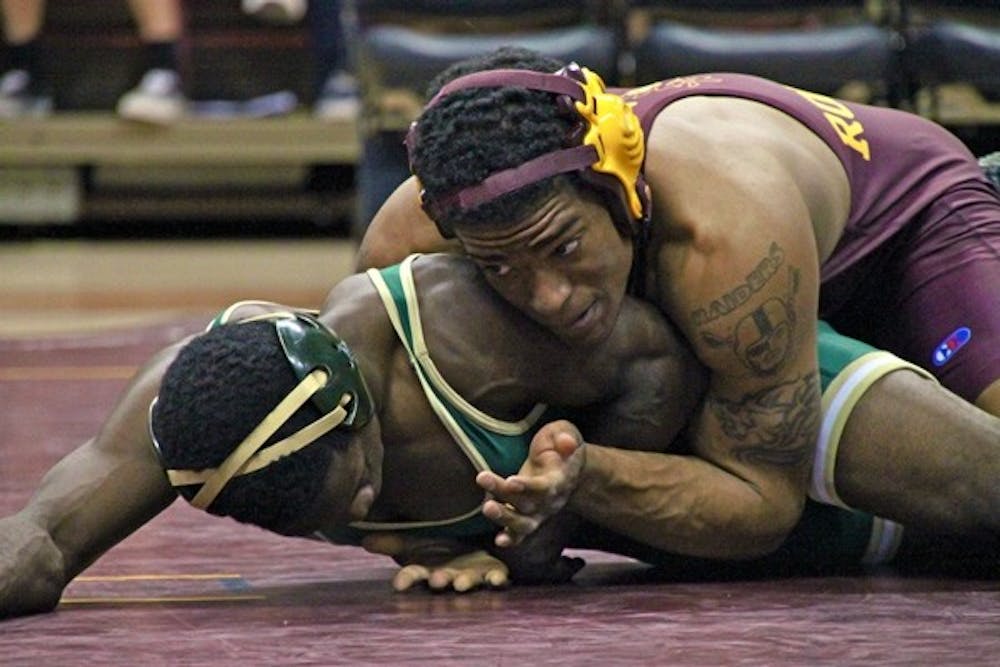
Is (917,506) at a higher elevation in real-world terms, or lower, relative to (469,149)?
lower

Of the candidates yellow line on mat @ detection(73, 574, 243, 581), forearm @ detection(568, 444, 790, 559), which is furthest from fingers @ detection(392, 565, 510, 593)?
yellow line on mat @ detection(73, 574, 243, 581)

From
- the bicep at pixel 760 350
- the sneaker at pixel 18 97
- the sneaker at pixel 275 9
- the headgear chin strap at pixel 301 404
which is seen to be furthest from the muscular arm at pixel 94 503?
the sneaker at pixel 18 97

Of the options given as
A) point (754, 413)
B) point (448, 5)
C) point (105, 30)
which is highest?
point (754, 413)

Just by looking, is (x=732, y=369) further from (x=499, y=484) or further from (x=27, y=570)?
(x=27, y=570)

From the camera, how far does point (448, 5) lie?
292 inches

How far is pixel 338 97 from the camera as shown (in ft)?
29.9

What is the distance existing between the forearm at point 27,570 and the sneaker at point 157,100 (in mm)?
6155

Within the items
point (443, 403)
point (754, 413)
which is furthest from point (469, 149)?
point (754, 413)

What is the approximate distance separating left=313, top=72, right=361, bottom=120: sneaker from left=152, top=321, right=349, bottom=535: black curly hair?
6.37 metres

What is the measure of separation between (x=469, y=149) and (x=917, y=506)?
0.83 metres

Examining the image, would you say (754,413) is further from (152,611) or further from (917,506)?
(152,611)

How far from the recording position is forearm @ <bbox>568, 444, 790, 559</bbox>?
297 centimetres

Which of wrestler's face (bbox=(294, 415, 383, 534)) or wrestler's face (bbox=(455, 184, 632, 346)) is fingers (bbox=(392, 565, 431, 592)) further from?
wrestler's face (bbox=(455, 184, 632, 346))

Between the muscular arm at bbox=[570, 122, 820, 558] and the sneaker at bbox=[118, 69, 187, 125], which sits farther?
the sneaker at bbox=[118, 69, 187, 125]
